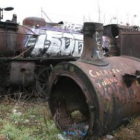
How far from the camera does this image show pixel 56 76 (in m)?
4.29

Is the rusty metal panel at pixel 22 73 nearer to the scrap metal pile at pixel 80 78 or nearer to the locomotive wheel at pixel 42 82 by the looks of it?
the scrap metal pile at pixel 80 78

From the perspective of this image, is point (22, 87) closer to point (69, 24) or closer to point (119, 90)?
point (69, 24)

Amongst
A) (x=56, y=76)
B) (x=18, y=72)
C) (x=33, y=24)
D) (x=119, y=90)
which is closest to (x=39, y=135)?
(x=56, y=76)

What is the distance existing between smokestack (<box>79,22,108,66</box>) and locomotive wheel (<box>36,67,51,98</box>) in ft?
11.3

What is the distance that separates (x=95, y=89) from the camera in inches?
143

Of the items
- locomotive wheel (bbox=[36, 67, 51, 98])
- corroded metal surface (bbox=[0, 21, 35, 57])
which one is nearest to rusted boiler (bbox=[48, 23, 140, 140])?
locomotive wheel (bbox=[36, 67, 51, 98])

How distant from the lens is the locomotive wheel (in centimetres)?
747

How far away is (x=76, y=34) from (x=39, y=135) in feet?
16.2

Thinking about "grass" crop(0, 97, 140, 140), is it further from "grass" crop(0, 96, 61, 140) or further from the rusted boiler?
the rusted boiler

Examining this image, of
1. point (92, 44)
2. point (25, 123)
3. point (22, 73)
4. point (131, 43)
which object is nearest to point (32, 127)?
point (25, 123)

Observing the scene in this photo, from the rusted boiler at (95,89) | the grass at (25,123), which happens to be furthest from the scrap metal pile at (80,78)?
the grass at (25,123)

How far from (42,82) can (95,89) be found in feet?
14.1

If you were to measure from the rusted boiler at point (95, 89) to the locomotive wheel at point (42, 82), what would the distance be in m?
2.71

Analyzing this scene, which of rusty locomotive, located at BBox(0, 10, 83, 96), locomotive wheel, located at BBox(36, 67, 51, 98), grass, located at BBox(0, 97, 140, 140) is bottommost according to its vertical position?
grass, located at BBox(0, 97, 140, 140)
